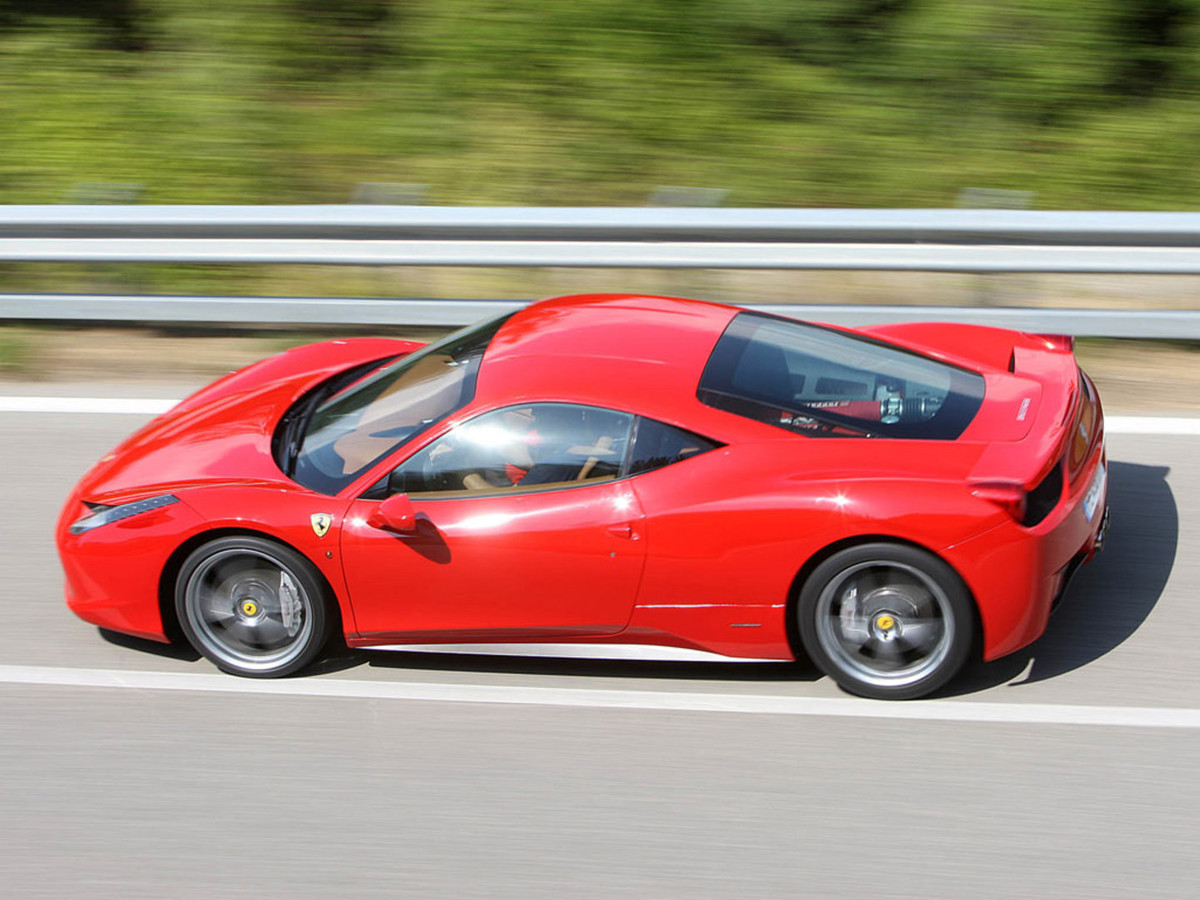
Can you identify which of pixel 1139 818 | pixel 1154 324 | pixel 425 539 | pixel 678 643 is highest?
pixel 1154 324

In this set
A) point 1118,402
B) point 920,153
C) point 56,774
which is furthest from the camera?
point 920,153

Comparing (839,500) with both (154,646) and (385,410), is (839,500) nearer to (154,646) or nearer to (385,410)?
(385,410)

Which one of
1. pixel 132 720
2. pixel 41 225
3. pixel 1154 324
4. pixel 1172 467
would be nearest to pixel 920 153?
pixel 1154 324

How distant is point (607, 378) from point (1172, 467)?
2953mm

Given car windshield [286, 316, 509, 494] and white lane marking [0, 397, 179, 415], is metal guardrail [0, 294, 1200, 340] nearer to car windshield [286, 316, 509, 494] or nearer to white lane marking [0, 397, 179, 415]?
white lane marking [0, 397, 179, 415]

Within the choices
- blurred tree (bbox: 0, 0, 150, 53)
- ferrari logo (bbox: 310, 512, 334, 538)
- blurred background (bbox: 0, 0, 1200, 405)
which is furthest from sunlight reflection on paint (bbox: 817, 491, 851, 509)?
blurred tree (bbox: 0, 0, 150, 53)

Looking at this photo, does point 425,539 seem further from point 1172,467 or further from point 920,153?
point 920,153

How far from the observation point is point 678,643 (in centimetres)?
430

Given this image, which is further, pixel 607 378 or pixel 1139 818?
pixel 607 378

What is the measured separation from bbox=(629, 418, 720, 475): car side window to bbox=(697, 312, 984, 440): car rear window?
140 millimetres

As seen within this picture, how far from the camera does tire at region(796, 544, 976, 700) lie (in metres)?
4.07

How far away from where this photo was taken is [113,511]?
15.1 feet

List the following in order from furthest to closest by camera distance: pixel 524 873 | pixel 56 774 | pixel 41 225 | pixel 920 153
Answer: pixel 920 153
pixel 41 225
pixel 56 774
pixel 524 873

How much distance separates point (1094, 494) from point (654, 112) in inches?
242
